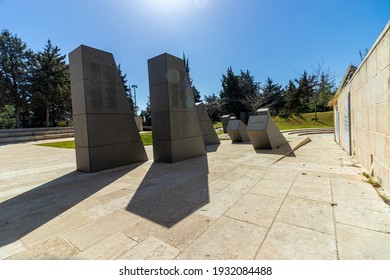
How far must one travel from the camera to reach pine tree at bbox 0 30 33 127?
2345 cm

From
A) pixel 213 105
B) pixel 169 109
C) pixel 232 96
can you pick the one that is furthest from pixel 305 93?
pixel 169 109

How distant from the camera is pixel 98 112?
239 inches

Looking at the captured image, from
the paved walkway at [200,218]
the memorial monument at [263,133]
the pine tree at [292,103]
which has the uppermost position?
the pine tree at [292,103]

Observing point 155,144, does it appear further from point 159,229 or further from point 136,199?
point 159,229

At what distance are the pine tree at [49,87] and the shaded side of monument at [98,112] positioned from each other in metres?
24.2

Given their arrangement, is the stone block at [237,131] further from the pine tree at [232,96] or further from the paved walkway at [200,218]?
the pine tree at [232,96]

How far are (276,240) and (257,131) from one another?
7.26 meters

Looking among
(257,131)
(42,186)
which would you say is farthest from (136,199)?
(257,131)

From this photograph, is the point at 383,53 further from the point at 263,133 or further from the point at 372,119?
the point at 263,133

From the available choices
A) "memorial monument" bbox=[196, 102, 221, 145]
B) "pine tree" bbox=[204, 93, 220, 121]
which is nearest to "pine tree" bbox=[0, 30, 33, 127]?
"memorial monument" bbox=[196, 102, 221, 145]

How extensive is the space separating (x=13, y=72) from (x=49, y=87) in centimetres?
456

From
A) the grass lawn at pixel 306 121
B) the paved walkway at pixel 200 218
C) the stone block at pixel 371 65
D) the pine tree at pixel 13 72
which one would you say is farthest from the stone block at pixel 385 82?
the pine tree at pixel 13 72

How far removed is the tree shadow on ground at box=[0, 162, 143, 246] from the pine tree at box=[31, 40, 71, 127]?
25.4 metres

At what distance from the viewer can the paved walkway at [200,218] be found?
2.01 m
